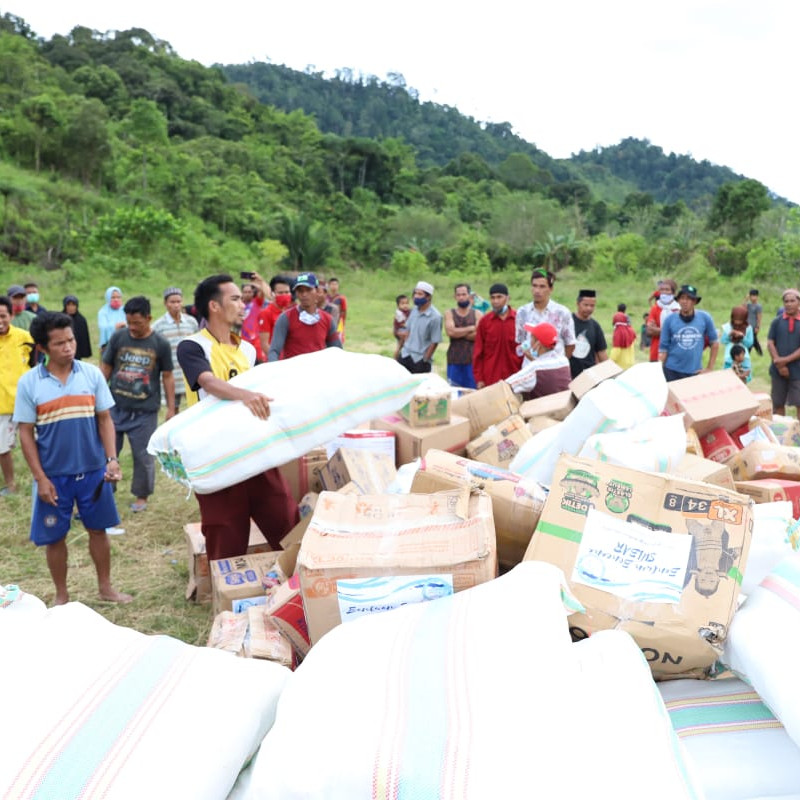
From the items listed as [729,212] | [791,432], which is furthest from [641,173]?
[791,432]

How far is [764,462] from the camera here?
Answer: 3.11m

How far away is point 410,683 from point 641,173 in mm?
98285

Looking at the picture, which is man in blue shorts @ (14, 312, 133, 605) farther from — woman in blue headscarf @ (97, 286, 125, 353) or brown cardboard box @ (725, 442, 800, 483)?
woman in blue headscarf @ (97, 286, 125, 353)

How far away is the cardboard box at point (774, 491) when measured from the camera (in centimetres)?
275

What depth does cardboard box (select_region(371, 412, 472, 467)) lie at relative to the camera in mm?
3531

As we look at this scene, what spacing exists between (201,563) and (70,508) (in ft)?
1.95

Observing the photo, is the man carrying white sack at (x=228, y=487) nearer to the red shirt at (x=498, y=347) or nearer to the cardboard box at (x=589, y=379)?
the cardboard box at (x=589, y=379)

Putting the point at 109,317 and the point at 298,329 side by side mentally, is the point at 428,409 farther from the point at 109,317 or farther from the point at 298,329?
the point at 109,317

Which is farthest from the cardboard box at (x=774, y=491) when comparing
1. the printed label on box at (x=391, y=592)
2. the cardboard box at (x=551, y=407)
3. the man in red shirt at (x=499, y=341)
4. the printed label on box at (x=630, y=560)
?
the man in red shirt at (x=499, y=341)

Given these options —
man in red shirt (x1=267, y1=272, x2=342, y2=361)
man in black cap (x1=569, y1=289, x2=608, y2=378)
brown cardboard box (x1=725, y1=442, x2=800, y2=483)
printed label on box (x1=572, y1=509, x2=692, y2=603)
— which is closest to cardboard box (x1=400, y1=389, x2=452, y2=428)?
man in red shirt (x1=267, y1=272, x2=342, y2=361)

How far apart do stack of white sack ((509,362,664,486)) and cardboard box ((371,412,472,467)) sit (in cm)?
54

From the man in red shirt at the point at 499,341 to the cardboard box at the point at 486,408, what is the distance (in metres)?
1.32

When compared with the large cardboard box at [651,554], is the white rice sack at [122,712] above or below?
below

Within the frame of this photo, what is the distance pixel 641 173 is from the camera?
90.3 metres
